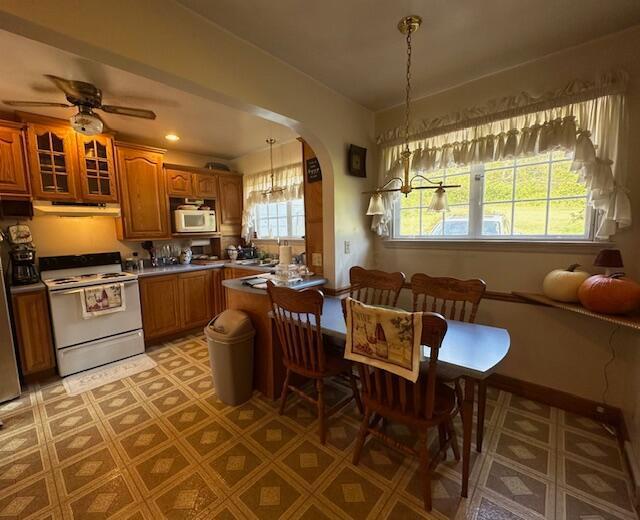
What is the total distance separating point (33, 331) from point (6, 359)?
331 millimetres

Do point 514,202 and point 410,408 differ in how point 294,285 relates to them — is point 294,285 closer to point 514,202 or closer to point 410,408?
point 410,408

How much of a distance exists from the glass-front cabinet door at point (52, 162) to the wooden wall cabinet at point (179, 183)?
1.00m

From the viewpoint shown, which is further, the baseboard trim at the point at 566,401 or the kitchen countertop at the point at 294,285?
the kitchen countertop at the point at 294,285

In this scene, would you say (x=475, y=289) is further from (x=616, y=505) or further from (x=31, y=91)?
(x=31, y=91)

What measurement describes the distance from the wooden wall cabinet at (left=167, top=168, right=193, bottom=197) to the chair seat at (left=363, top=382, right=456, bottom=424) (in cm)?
361

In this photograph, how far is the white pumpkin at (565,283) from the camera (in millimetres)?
1854

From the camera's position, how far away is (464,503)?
1.43 meters

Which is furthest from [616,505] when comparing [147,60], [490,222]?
[147,60]

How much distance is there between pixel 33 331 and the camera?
8.59 ft

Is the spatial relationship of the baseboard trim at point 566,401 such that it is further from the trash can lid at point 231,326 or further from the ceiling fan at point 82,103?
the ceiling fan at point 82,103

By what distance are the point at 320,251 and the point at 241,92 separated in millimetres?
1439

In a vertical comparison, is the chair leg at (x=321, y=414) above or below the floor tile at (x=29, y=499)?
above

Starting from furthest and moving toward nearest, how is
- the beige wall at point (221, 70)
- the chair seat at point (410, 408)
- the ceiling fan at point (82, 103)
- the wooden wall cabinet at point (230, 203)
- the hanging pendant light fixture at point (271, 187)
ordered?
the wooden wall cabinet at point (230, 203) → the hanging pendant light fixture at point (271, 187) → the ceiling fan at point (82, 103) → the chair seat at point (410, 408) → the beige wall at point (221, 70)

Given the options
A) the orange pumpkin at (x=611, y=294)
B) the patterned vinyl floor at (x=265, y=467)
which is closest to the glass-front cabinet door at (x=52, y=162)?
the patterned vinyl floor at (x=265, y=467)
